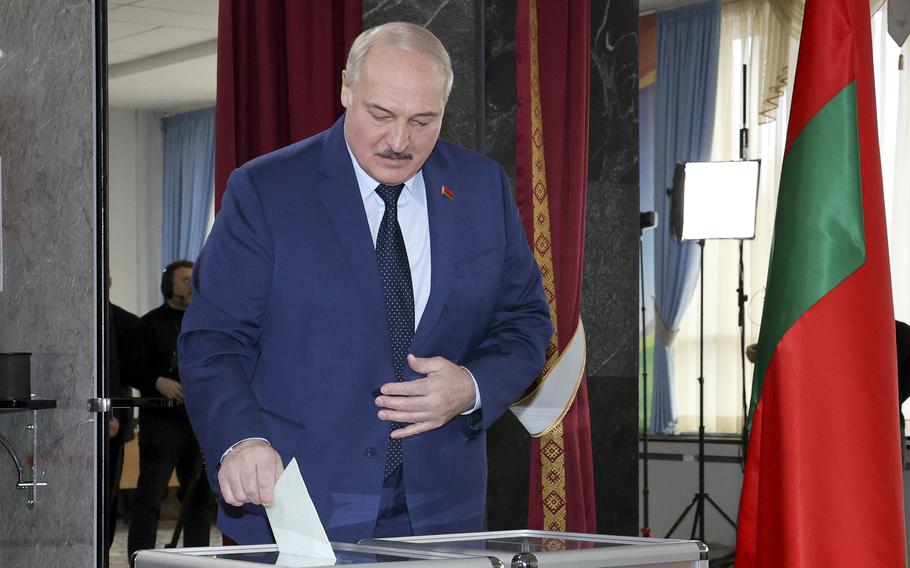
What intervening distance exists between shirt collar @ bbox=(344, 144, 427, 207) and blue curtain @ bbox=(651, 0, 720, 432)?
536 centimetres

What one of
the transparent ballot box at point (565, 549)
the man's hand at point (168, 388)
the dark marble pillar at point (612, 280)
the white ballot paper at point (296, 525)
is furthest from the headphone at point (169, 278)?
the white ballot paper at point (296, 525)

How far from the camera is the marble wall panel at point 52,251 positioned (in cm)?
307

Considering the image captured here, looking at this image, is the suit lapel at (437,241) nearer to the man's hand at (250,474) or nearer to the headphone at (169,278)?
the man's hand at (250,474)

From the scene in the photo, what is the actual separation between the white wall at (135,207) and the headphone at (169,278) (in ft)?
0.05

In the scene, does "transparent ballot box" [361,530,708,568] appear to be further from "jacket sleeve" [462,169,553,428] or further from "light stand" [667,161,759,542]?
"light stand" [667,161,759,542]

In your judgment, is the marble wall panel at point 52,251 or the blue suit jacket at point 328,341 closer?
the blue suit jacket at point 328,341

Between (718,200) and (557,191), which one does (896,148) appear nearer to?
(718,200)

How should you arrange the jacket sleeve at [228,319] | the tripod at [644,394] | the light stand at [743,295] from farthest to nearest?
the tripod at [644,394]
the light stand at [743,295]
the jacket sleeve at [228,319]

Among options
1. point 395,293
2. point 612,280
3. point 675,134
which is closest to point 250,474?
point 395,293

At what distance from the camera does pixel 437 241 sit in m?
1.75

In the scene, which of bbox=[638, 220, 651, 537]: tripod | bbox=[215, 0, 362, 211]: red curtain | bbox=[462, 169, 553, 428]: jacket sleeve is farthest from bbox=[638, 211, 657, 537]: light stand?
bbox=[462, 169, 553, 428]: jacket sleeve

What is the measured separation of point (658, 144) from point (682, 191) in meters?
0.93

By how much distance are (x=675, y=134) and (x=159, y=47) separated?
442 centimetres

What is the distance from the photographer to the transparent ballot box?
1287 millimetres
